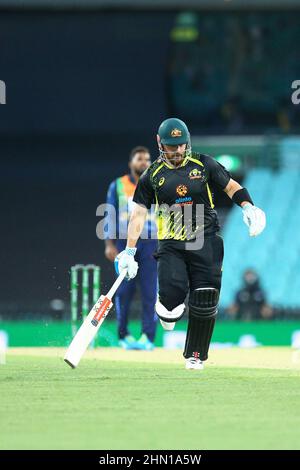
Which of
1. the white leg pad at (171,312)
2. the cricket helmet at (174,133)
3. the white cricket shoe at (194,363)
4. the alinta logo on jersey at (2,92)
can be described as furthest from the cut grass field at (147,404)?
the alinta logo on jersey at (2,92)

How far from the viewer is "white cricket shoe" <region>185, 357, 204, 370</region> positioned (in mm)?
10141

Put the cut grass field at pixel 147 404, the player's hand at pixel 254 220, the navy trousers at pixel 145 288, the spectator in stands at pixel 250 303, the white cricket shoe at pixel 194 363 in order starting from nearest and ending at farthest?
the cut grass field at pixel 147 404, the player's hand at pixel 254 220, the white cricket shoe at pixel 194 363, the navy trousers at pixel 145 288, the spectator in stands at pixel 250 303

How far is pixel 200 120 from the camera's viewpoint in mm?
24625

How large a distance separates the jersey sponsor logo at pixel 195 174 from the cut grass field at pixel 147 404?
1.49m

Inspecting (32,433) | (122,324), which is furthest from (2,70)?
(32,433)

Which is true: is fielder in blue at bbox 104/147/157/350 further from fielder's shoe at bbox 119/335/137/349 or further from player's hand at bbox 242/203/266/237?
player's hand at bbox 242/203/266/237

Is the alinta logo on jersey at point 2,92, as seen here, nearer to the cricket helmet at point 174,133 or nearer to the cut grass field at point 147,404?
the cut grass field at point 147,404

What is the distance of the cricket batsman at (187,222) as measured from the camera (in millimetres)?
9688

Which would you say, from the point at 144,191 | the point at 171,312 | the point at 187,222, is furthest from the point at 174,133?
the point at 171,312

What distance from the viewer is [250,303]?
20109 mm

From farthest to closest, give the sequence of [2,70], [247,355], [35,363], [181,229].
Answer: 1. [2,70]
2. [247,355]
3. [35,363]
4. [181,229]

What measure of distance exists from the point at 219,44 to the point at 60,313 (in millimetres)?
9432

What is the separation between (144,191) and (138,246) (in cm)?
317

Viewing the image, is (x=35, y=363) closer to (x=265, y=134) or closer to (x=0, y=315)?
(x=0, y=315)
